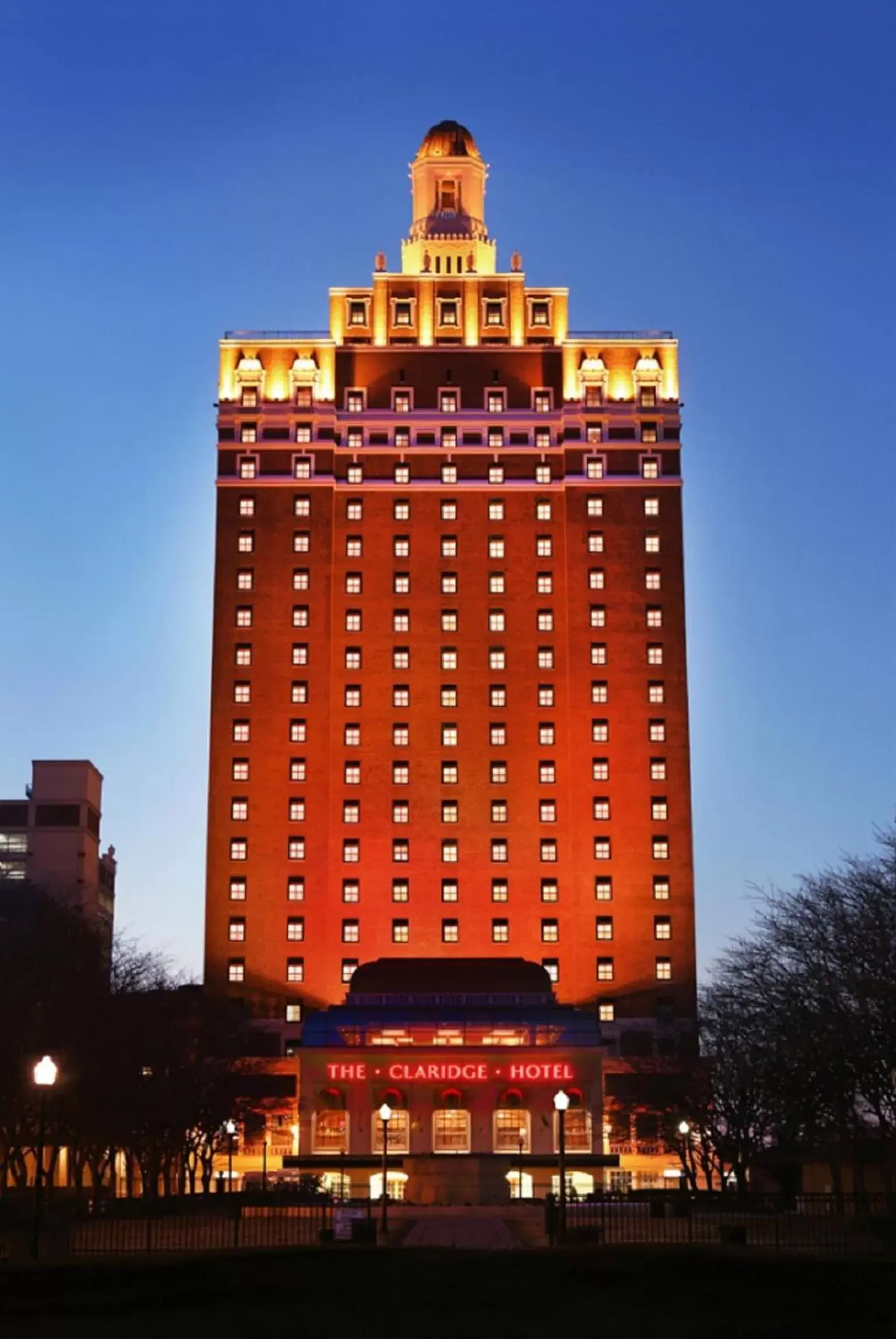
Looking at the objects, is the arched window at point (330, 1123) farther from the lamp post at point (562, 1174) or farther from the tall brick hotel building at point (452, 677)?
the lamp post at point (562, 1174)

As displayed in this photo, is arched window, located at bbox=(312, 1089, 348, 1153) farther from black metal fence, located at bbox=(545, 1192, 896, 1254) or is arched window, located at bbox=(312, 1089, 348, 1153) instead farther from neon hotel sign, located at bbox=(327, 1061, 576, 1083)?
black metal fence, located at bbox=(545, 1192, 896, 1254)

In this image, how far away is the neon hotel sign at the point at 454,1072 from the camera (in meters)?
125

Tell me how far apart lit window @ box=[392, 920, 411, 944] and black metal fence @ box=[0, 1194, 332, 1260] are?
184 ft

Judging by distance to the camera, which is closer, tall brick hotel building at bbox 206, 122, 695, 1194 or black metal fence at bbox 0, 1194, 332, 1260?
black metal fence at bbox 0, 1194, 332, 1260

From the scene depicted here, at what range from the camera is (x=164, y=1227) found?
2532 inches

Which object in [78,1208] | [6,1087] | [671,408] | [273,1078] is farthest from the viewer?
[671,408]

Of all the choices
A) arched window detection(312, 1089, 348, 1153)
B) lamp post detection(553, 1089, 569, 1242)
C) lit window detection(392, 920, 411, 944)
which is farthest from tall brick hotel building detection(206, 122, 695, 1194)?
lamp post detection(553, 1089, 569, 1242)

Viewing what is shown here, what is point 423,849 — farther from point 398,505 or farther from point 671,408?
point 671,408

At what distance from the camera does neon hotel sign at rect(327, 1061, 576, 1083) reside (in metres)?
125

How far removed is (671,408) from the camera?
6245 inches

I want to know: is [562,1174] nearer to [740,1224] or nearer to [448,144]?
[740,1224]

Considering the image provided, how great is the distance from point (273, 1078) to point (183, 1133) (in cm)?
3561

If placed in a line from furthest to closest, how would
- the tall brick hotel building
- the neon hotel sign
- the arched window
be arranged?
1. the tall brick hotel building
2. the neon hotel sign
3. the arched window

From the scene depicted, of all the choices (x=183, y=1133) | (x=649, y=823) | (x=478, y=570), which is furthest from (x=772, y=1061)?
(x=478, y=570)
